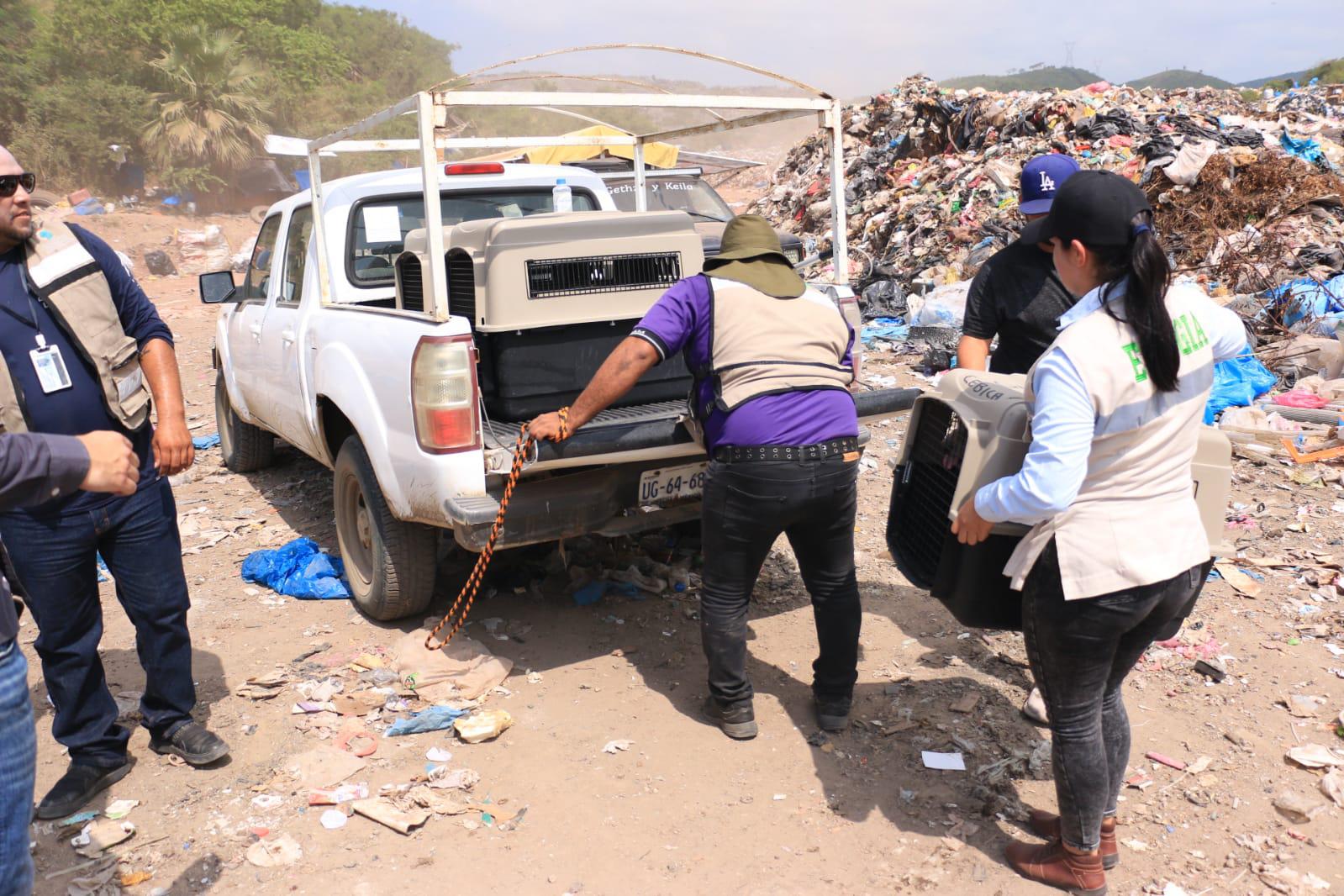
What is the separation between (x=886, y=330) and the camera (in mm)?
10359

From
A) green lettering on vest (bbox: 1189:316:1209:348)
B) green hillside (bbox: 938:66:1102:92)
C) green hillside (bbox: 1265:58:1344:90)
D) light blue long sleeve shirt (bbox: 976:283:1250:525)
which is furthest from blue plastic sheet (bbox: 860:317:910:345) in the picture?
green hillside (bbox: 938:66:1102:92)

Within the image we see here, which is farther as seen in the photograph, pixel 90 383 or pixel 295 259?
pixel 295 259

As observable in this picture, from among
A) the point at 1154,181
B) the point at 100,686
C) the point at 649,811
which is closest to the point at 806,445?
the point at 649,811

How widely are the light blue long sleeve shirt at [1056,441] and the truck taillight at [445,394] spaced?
1.94m

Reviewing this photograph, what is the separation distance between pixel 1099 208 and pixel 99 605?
3.26 metres

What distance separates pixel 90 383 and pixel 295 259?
2304 millimetres

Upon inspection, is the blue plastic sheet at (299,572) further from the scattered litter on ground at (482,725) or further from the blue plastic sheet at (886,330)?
the blue plastic sheet at (886,330)

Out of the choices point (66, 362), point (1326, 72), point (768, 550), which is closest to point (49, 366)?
point (66, 362)

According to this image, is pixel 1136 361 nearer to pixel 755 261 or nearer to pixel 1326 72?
pixel 755 261

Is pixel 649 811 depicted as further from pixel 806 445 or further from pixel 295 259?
pixel 295 259

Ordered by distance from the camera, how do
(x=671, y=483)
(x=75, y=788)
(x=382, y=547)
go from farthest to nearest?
(x=382, y=547) < (x=671, y=483) < (x=75, y=788)

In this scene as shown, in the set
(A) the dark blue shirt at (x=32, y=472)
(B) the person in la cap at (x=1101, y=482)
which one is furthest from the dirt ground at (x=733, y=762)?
(A) the dark blue shirt at (x=32, y=472)

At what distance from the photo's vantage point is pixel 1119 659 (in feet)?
8.73

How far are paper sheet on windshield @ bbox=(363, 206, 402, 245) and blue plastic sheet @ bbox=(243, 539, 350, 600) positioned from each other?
5.40 feet
